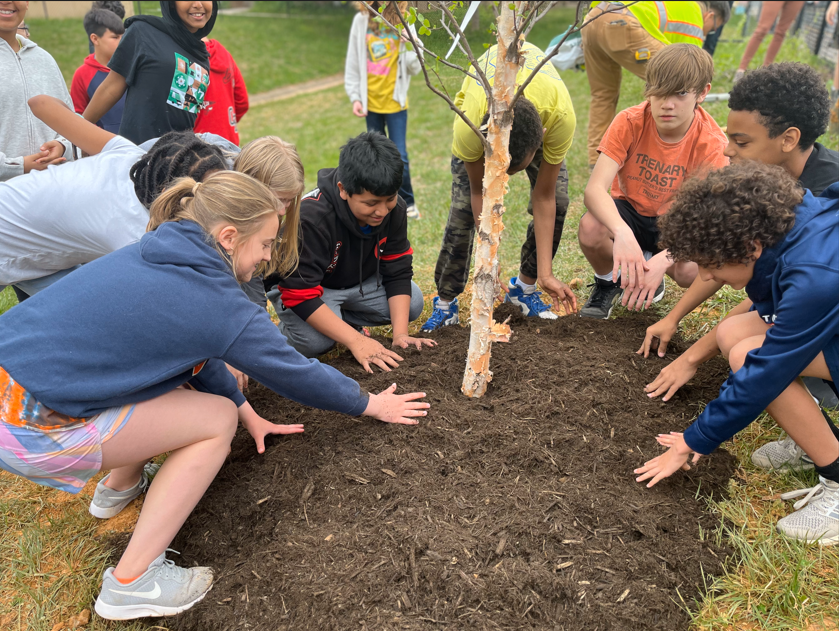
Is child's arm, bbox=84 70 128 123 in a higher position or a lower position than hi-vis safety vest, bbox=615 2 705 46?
lower

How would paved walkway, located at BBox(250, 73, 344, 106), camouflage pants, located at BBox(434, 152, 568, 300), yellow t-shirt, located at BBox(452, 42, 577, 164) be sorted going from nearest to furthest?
Answer: yellow t-shirt, located at BBox(452, 42, 577, 164), camouflage pants, located at BBox(434, 152, 568, 300), paved walkway, located at BBox(250, 73, 344, 106)

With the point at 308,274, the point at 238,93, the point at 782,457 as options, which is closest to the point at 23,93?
the point at 238,93

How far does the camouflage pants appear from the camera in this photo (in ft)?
11.0

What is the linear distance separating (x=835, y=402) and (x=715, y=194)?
4.18 feet

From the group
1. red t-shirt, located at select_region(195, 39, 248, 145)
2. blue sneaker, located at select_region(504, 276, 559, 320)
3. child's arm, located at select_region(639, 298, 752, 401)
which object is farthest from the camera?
red t-shirt, located at select_region(195, 39, 248, 145)

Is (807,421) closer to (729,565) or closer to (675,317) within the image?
(729,565)

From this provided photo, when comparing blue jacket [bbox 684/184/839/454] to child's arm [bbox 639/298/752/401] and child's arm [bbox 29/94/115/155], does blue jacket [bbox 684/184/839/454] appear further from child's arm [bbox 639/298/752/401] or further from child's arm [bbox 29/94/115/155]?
child's arm [bbox 29/94/115/155]

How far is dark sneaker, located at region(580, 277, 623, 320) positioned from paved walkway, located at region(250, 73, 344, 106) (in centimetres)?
1328

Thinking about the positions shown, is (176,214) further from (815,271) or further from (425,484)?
(815,271)

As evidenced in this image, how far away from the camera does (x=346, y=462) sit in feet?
7.13

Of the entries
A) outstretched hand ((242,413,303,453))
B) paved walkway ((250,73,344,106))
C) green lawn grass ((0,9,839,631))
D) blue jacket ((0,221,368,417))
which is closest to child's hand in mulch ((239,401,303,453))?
outstretched hand ((242,413,303,453))

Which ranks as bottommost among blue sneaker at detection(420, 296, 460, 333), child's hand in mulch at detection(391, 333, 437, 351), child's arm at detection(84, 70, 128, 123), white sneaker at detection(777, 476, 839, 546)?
blue sneaker at detection(420, 296, 460, 333)

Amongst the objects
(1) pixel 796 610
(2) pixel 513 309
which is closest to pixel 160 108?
(2) pixel 513 309

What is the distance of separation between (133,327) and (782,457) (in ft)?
7.55
